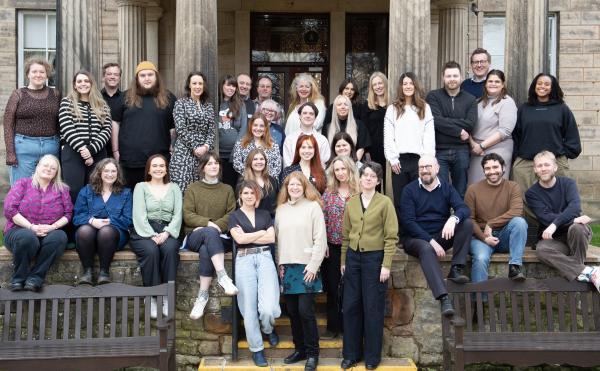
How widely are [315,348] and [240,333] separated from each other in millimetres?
897

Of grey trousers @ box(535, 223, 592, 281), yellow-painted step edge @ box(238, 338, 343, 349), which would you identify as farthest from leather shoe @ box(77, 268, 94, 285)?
grey trousers @ box(535, 223, 592, 281)

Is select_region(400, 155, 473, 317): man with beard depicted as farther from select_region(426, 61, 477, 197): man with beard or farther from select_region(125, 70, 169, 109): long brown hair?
select_region(125, 70, 169, 109): long brown hair

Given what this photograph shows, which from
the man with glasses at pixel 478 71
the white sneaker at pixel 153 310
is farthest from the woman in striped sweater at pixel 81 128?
the man with glasses at pixel 478 71

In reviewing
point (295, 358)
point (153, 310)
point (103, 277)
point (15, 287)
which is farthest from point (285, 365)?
point (15, 287)

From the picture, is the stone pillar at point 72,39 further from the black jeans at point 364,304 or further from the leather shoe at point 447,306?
the leather shoe at point 447,306

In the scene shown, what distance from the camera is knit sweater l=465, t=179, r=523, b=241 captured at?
6.47 meters

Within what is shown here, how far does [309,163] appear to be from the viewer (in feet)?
22.0

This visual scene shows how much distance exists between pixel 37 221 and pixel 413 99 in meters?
3.73

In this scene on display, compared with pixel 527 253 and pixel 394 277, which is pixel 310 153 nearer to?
pixel 394 277

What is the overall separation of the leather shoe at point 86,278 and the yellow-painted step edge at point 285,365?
1216 mm

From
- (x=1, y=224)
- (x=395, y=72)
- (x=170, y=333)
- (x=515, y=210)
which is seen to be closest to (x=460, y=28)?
(x=395, y=72)

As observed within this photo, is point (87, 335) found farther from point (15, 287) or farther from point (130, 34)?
point (130, 34)

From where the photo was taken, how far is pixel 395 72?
7.54 metres

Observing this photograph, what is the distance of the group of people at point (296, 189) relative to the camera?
19.7ft
